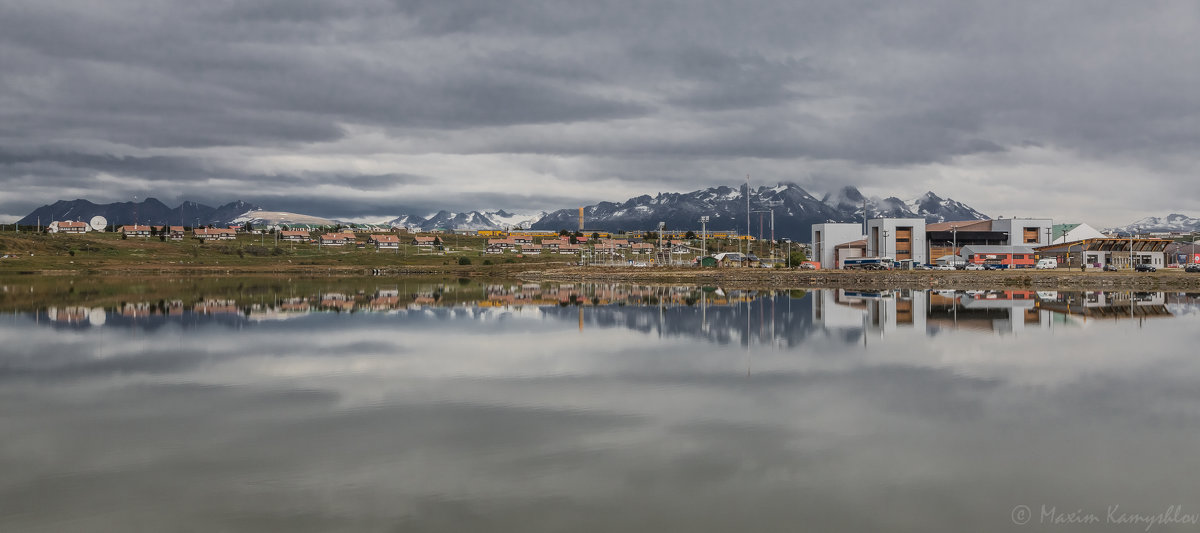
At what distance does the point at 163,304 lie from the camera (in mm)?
48344

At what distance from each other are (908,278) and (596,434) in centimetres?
8391

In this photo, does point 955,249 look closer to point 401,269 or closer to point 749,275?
point 749,275

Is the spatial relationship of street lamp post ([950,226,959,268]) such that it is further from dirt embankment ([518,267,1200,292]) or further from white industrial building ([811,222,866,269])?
white industrial building ([811,222,866,269])

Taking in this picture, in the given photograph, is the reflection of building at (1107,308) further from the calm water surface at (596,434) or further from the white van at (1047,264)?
the white van at (1047,264)

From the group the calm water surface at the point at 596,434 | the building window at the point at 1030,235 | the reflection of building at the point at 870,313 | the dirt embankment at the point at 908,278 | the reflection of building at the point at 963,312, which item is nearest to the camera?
the calm water surface at the point at 596,434

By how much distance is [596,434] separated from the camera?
12953 millimetres

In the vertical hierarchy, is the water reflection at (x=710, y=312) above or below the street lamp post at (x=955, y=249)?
below

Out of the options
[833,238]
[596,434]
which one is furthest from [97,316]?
[833,238]

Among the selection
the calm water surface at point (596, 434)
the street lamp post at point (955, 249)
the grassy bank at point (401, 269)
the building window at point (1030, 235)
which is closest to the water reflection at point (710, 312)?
the calm water surface at point (596, 434)

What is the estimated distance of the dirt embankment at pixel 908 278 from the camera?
258 feet

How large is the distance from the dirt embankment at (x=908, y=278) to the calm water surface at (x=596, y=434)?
57.0 meters

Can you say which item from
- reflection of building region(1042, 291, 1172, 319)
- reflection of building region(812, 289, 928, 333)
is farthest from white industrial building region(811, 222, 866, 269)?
reflection of building region(812, 289, 928, 333)

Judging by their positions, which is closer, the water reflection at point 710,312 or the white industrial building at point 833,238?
the water reflection at point 710,312

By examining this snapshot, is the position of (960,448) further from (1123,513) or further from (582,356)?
(582,356)
